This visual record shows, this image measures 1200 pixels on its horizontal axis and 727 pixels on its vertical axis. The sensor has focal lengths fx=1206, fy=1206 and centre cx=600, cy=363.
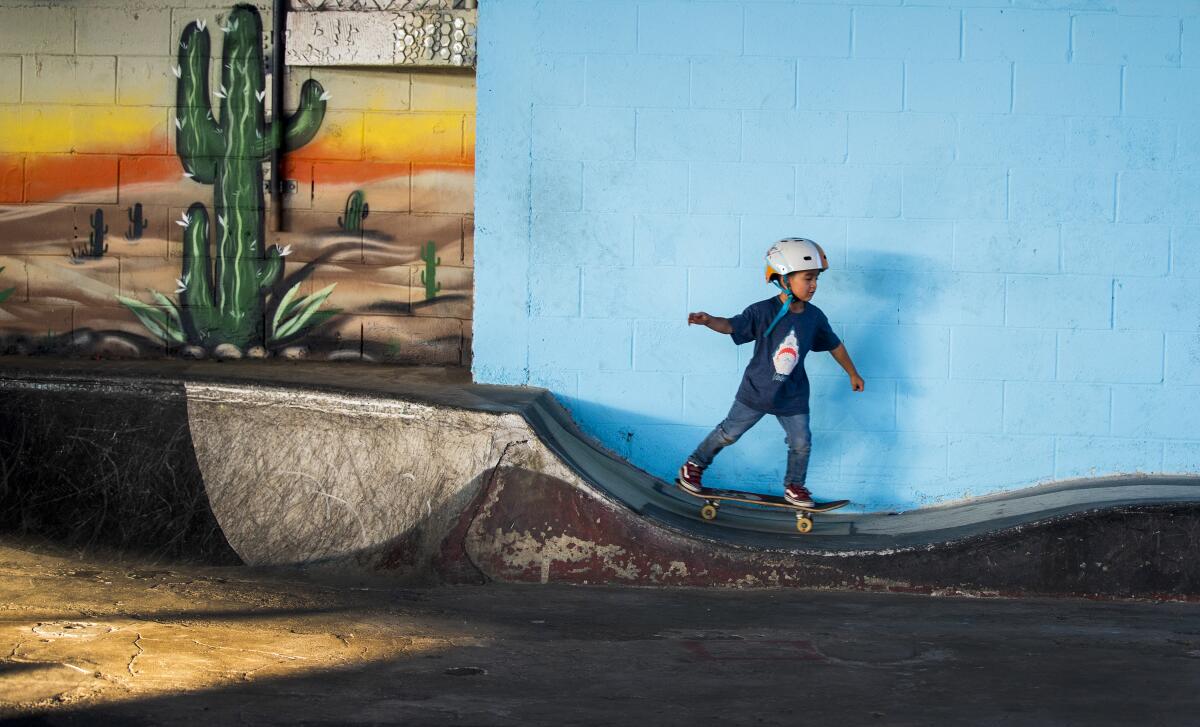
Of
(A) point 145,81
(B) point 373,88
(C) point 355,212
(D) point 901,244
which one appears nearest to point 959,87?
(D) point 901,244

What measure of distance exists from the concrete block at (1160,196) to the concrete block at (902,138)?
3.10 feet

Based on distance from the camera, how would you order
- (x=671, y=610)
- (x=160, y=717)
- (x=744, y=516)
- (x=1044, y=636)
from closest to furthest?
(x=160, y=717)
(x=1044, y=636)
(x=671, y=610)
(x=744, y=516)

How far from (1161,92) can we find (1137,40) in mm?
300

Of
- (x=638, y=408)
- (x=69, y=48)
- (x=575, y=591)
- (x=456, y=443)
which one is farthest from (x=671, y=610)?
(x=69, y=48)

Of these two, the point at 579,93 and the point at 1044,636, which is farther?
the point at 579,93

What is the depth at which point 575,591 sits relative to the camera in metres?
A: 5.38

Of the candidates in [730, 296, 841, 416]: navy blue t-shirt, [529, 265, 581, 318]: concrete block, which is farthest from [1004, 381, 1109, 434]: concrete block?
[529, 265, 581, 318]: concrete block

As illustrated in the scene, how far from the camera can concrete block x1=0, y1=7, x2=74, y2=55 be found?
6.94m

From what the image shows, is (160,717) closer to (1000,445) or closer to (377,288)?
(377,288)

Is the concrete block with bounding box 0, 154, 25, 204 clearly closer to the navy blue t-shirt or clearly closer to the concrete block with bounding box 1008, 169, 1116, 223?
the navy blue t-shirt

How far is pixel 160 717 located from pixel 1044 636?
3284 mm

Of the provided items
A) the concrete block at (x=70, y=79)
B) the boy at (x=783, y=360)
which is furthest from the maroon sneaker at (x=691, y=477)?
the concrete block at (x=70, y=79)

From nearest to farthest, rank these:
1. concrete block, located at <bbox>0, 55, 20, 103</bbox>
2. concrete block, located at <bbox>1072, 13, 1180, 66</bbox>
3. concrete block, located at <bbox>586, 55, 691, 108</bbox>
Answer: concrete block, located at <bbox>1072, 13, 1180, 66</bbox> → concrete block, located at <bbox>586, 55, 691, 108</bbox> → concrete block, located at <bbox>0, 55, 20, 103</bbox>

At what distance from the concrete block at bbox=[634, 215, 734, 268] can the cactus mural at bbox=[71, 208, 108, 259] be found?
3.16 metres
